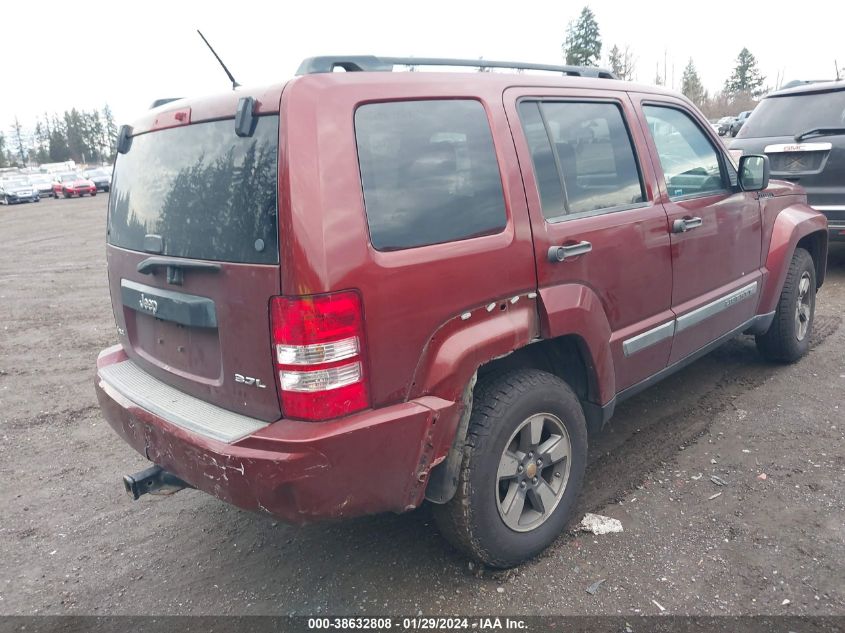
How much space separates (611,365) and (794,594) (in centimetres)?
115

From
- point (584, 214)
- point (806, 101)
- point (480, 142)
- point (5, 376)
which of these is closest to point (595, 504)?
point (584, 214)

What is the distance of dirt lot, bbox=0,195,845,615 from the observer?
2.63 metres

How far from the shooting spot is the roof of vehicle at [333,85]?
2.20 m

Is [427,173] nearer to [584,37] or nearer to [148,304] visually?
Result: [148,304]

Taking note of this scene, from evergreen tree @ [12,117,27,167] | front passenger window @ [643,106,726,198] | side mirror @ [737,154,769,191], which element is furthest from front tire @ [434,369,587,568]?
evergreen tree @ [12,117,27,167]

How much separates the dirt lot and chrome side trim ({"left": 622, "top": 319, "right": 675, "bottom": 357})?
0.71m

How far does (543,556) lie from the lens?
113 inches

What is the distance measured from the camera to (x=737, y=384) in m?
4.61

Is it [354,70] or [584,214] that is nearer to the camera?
[354,70]

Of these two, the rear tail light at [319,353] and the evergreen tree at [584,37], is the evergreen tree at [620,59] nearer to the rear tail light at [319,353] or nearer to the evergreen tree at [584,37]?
the evergreen tree at [584,37]

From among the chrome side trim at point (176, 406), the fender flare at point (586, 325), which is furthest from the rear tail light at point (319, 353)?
the fender flare at point (586, 325)

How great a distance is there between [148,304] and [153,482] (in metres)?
0.72

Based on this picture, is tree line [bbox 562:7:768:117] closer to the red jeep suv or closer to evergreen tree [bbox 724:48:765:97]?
evergreen tree [bbox 724:48:765:97]

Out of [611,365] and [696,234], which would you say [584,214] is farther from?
[696,234]
